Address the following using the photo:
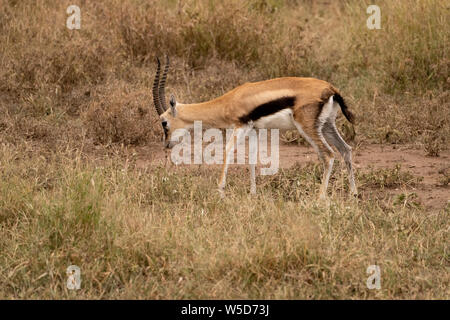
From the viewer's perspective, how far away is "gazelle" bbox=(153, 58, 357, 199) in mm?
6203

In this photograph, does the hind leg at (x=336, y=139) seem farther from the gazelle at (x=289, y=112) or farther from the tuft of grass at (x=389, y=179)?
the tuft of grass at (x=389, y=179)

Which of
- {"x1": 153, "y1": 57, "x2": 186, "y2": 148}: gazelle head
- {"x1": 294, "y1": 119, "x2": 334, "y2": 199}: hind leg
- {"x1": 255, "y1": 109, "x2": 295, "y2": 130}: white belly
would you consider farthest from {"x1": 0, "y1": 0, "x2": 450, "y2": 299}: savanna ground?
{"x1": 255, "y1": 109, "x2": 295, "y2": 130}: white belly

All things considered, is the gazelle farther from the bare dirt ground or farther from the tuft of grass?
the bare dirt ground

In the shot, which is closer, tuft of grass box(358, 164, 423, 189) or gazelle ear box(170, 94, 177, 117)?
tuft of grass box(358, 164, 423, 189)

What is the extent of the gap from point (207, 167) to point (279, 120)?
3.64 feet

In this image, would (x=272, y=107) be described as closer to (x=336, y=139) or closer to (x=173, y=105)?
(x=336, y=139)

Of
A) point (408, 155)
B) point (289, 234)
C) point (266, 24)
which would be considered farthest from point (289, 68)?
point (289, 234)

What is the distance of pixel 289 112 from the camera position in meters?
6.28

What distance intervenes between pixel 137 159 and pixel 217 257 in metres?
2.88

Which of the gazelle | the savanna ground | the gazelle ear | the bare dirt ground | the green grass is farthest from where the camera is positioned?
the gazelle ear

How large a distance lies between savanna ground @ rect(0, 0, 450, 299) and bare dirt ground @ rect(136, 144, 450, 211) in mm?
27

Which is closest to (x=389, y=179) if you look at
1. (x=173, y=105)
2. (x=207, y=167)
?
(x=207, y=167)
